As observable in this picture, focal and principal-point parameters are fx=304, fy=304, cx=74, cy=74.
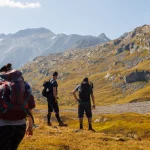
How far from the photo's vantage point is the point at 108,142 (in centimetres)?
1678

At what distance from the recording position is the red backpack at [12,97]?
26.7 feet

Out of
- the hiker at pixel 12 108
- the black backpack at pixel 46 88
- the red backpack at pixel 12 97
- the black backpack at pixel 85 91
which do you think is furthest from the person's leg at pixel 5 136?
the black backpack at pixel 46 88

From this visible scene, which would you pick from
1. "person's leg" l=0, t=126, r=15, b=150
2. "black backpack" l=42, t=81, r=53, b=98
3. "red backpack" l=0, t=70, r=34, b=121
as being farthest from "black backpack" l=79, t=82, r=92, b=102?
"person's leg" l=0, t=126, r=15, b=150

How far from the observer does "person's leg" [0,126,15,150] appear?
8.25 m

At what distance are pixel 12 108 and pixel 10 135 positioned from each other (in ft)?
2.71

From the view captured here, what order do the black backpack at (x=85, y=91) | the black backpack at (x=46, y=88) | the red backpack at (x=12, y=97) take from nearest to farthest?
the red backpack at (x=12, y=97), the black backpack at (x=85, y=91), the black backpack at (x=46, y=88)

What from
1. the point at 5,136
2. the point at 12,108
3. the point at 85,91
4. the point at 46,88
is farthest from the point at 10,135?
the point at 46,88

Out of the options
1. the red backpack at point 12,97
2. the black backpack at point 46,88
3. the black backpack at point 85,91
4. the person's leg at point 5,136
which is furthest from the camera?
the black backpack at point 46,88

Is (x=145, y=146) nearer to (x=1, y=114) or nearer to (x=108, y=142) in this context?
(x=108, y=142)

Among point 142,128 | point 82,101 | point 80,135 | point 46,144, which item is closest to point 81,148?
point 46,144

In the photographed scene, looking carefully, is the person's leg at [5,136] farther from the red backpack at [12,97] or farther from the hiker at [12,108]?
the red backpack at [12,97]

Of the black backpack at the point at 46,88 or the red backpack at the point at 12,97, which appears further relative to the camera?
the black backpack at the point at 46,88

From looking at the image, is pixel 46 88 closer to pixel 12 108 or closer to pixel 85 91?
pixel 85 91

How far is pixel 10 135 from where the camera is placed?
27.5 feet
